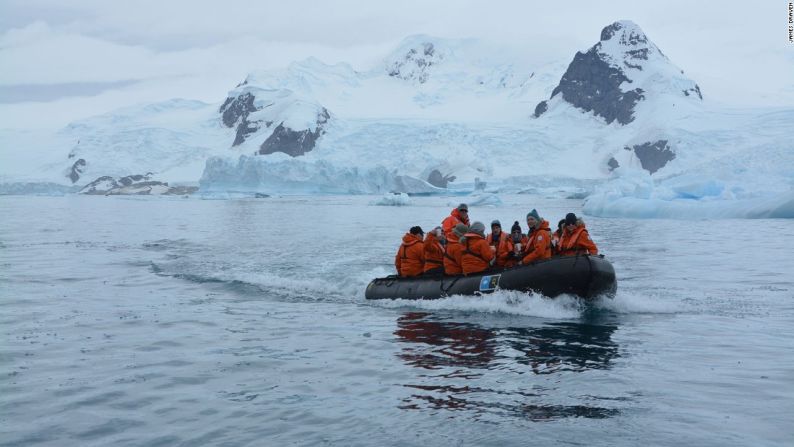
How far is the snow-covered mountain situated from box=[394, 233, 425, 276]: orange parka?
27.7 m

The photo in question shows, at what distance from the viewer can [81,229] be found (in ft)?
111

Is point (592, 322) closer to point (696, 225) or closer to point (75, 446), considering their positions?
point (75, 446)

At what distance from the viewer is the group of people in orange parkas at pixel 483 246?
12.2 metres

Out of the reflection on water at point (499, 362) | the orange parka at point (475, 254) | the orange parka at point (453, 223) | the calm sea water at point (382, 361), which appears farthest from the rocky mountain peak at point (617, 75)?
the reflection on water at point (499, 362)

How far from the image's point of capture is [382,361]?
905cm

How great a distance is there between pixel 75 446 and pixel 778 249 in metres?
→ 19.3

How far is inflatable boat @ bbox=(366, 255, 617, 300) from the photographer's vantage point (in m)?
11.7

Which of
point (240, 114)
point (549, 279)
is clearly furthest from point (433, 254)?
point (240, 114)

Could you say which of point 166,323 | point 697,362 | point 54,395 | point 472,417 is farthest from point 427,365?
point 166,323

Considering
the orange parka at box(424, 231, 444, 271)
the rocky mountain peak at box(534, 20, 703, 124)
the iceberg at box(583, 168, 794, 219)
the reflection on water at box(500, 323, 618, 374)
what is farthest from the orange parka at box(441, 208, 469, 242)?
the rocky mountain peak at box(534, 20, 703, 124)

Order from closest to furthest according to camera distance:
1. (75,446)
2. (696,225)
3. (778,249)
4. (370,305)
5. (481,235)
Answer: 1. (75,446)
2. (481,235)
3. (370,305)
4. (778,249)
5. (696,225)

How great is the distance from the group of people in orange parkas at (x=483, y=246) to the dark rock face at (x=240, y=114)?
463ft

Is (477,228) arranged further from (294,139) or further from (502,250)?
(294,139)

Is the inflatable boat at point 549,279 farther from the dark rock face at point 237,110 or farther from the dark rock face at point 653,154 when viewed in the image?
the dark rock face at point 237,110
